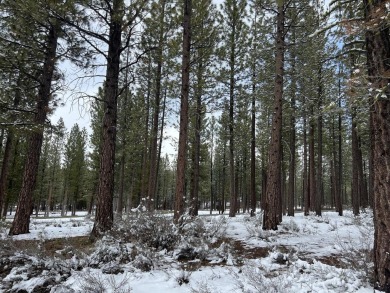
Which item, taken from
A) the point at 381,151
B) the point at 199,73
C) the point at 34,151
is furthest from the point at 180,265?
the point at 199,73

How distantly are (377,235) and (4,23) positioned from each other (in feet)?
39.4

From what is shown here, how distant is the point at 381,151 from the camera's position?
3.91 m

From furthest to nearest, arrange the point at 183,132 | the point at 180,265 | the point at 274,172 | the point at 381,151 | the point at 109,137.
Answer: the point at 274,172 → the point at 183,132 → the point at 109,137 → the point at 180,265 → the point at 381,151

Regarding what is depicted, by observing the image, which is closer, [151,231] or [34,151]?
[151,231]

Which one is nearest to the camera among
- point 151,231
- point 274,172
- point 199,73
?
point 151,231

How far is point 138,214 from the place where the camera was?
22.6ft

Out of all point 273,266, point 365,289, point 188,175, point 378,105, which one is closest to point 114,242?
point 273,266

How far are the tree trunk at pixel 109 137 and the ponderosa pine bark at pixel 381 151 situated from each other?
608 centimetres

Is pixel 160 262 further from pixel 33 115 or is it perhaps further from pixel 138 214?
pixel 33 115

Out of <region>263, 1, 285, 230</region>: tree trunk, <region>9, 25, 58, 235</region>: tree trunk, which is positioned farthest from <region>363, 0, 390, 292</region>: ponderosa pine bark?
<region>9, 25, 58, 235</region>: tree trunk

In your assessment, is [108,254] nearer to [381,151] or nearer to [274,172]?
[381,151]

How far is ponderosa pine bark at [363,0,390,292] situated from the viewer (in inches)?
147

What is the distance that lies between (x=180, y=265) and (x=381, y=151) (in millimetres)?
3979

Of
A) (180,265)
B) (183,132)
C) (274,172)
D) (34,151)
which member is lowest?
(180,265)
